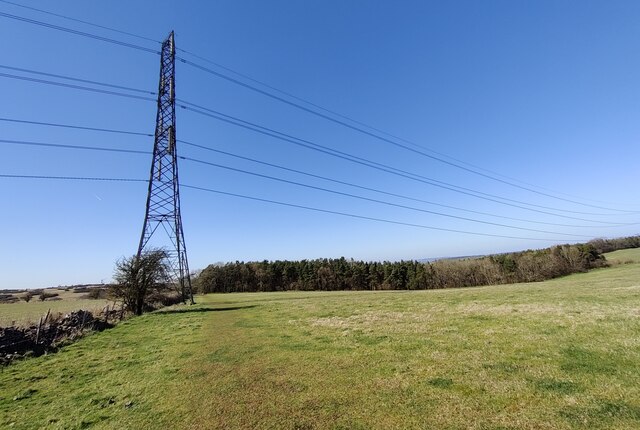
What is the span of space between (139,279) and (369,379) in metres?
27.6

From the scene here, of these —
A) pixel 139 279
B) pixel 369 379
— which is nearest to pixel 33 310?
pixel 139 279

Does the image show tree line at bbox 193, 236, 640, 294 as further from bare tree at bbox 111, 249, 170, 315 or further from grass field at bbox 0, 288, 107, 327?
bare tree at bbox 111, 249, 170, 315

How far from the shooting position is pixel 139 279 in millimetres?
28969

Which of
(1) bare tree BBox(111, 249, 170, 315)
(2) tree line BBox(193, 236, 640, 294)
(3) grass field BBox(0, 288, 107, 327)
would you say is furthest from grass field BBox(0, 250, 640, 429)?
(2) tree line BBox(193, 236, 640, 294)

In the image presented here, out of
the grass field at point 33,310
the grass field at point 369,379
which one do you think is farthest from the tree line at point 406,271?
the grass field at point 369,379

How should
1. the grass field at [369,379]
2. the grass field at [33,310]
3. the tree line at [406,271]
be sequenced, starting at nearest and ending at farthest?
the grass field at [369,379] → the grass field at [33,310] → the tree line at [406,271]

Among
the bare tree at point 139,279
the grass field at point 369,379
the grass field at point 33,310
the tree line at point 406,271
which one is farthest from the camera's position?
the tree line at point 406,271

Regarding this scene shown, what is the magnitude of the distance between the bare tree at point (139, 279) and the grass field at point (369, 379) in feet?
49.3

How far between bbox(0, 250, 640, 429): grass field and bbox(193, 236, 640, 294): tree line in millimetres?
74546

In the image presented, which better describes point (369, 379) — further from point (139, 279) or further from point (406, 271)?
point (406, 271)

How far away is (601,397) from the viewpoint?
566 centimetres

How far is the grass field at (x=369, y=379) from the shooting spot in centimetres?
572

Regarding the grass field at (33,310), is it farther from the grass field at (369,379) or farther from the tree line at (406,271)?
the tree line at (406,271)

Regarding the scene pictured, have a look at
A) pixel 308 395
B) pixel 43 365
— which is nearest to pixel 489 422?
pixel 308 395
